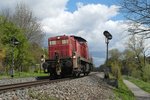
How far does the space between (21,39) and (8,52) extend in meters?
5.72

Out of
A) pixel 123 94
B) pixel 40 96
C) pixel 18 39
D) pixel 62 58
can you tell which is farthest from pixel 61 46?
pixel 18 39

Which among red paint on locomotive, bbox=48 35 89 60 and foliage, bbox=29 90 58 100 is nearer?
foliage, bbox=29 90 58 100

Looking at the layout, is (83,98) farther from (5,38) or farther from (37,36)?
(37,36)

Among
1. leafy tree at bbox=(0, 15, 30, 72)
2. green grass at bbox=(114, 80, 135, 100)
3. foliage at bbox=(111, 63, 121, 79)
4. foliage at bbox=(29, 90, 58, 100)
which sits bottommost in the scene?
green grass at bbox=(114, 80, 135, 100)

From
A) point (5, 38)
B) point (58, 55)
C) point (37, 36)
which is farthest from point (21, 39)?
point (58, 55)

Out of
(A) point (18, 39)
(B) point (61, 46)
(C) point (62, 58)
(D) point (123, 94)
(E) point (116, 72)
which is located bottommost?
(D) point (123, 94)

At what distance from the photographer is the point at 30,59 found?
205 feet

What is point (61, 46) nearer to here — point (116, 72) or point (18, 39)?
point (116, 72)

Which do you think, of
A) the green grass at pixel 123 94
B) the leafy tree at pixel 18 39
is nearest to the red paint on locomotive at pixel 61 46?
the green grass at pixel 123 94

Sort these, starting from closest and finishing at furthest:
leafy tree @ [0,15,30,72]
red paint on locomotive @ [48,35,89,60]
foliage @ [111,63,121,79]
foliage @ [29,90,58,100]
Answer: foliage @ [29,90,58,100], red paint on locomotive @ [48,35,89,60], foliage @ [111,63,121,79], leafy tree @ [0,15,30,72]

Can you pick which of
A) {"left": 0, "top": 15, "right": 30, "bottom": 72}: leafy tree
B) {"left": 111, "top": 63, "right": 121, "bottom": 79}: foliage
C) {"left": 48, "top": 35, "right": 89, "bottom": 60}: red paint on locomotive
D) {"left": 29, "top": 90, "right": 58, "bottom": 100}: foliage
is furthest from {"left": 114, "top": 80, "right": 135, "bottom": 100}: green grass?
{"left": 0, "top": 15, "right": 30, "bottom": 72}: leafy tree

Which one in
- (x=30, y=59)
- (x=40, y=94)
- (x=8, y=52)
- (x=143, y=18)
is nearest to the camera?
(x=40, y=94)

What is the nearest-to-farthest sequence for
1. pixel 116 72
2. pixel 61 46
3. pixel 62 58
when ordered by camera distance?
1. pixel 62 58
2. pixel 61 46
3. pixel 116 72

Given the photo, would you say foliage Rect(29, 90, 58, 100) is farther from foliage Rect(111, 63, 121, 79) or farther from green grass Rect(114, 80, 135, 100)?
foliage Rect(111, 63, 121, 79)
